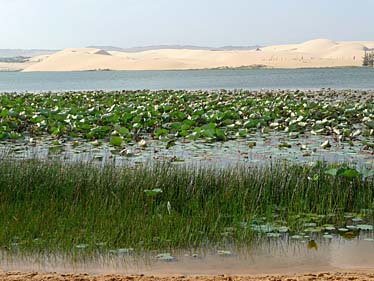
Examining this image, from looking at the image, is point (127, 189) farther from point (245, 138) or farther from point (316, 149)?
point (245, 138)

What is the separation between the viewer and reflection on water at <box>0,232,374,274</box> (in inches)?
241

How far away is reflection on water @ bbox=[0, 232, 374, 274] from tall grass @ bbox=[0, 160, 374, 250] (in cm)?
22

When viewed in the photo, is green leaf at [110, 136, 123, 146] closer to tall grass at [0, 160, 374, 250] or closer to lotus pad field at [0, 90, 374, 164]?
lotus pad field at [0, 90, 374, 164]

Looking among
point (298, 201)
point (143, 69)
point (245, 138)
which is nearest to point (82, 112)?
point (245, 138)

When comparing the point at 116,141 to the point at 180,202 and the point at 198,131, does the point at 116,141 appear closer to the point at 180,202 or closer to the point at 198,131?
the point at 198,131

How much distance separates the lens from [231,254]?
646 centimetres

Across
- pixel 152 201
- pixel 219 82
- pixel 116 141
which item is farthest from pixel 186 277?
pixel 219 82

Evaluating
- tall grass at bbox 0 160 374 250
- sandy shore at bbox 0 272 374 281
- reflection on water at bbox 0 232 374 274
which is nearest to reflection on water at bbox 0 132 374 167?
tall grass at bbox 0 160 374 250

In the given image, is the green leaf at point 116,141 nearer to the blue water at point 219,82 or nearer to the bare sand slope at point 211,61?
the blue water at point 219,82

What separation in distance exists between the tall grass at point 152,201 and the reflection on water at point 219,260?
0.72 ft

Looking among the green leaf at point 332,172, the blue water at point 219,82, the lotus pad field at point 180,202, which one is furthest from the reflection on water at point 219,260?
the blue water at point 219,82

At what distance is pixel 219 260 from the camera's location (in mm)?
6320

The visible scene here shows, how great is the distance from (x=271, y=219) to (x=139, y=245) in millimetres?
1681

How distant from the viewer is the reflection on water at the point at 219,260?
611 centimetres
